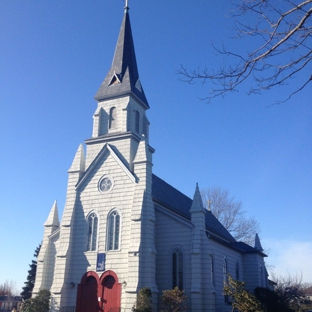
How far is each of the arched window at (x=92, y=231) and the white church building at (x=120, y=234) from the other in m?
0.07

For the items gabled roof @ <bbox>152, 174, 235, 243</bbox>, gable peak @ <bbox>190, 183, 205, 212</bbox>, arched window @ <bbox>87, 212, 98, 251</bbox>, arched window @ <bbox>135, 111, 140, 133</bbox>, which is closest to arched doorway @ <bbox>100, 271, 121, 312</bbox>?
arched window @ <bbox>87, 212, 98, 251</bbox>

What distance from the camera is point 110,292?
25.0 metres

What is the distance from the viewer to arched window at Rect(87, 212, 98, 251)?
26.7 meters

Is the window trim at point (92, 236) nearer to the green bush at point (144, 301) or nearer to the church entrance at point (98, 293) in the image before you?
the church entrance at point (98, 293)

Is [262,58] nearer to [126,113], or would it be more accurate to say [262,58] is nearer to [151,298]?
[151,298]

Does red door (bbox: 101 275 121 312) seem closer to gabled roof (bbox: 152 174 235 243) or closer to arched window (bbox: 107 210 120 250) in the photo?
arched window (bbox: 107 210 120 250)

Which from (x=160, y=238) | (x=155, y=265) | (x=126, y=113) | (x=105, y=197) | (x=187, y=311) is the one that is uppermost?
(x=126, y=113)

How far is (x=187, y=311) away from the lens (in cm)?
2445

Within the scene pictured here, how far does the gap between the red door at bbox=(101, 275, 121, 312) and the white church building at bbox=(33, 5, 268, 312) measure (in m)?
0.06

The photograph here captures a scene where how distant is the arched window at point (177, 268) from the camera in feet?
84.5

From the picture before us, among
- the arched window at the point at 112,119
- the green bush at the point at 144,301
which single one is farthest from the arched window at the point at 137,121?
the green bush at the point at 144,301

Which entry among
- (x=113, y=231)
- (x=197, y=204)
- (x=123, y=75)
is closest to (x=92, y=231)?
(x=113, y=231)

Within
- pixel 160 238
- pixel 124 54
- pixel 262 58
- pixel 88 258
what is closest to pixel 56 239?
pixel 88 258

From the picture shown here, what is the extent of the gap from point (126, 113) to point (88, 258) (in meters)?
11.2
